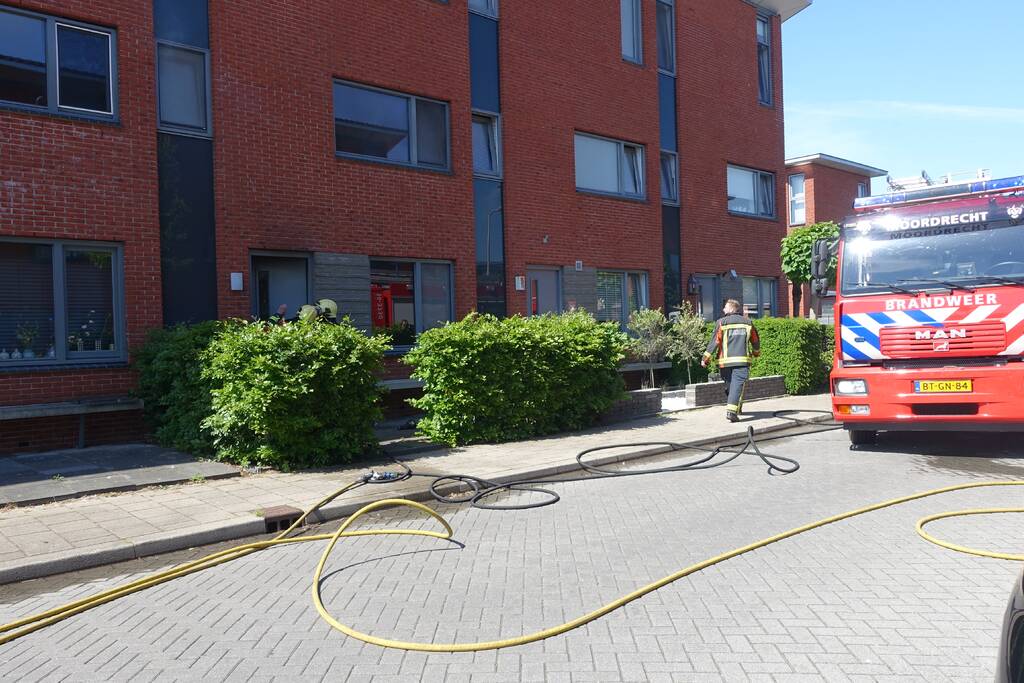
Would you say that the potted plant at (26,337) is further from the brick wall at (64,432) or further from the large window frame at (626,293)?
the large window frame at (626,293)

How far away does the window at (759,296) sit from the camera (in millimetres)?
20984

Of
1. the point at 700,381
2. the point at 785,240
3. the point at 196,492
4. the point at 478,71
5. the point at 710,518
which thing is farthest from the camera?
the point at 785,240

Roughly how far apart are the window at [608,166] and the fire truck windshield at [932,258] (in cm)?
754

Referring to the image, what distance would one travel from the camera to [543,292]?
15781mm

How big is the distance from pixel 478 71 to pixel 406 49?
1.66 metres

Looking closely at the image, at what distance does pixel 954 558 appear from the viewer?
17.1ft

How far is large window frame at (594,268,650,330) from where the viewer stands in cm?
1694

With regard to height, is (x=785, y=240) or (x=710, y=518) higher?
(x=785, y=240)

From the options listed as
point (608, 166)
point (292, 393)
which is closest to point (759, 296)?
point (608, 166)

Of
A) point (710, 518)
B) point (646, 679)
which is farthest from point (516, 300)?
point (646, 679)

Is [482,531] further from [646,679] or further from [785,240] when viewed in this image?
[785,240]

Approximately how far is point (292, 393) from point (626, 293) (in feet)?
33.9

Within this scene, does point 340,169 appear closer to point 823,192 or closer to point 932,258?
point 932,258

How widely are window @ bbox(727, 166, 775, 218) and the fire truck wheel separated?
11315 millimetres
